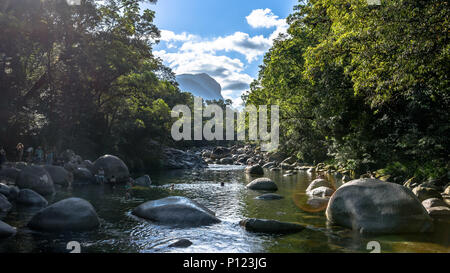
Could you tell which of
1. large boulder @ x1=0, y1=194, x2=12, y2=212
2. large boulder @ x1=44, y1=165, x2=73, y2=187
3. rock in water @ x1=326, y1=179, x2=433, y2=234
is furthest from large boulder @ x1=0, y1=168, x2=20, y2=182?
rock in water @ x1=326, y1=179, x2=433, y2=234

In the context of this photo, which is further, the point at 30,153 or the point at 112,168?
the point at 30,153

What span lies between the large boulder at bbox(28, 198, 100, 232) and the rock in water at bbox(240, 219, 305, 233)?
4.55 metres

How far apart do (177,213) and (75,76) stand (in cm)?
1873

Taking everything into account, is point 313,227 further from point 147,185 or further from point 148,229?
point 147,185

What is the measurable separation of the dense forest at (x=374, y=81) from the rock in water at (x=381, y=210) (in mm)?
3564

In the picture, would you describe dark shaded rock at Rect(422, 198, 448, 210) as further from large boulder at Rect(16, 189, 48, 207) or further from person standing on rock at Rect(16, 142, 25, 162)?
person standing on rock at Rect(16, 142, 25, 162)

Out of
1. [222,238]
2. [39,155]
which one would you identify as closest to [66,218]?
[222,238]

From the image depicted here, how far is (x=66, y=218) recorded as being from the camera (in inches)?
353

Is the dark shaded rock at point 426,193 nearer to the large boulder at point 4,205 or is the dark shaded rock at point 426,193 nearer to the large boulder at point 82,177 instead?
the large boulder at point 4,205

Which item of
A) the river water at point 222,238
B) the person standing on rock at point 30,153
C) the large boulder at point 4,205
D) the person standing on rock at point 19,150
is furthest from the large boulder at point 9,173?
the person standing on rock at point 30,153

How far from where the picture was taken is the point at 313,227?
30.8 feet

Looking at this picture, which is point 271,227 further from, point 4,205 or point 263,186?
point 4,205

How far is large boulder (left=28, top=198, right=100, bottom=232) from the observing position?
8805mm

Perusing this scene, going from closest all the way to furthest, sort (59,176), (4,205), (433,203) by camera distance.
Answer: (433,203) < (4,205) < (59,176)
